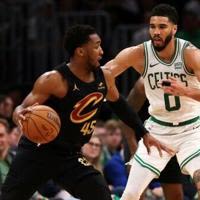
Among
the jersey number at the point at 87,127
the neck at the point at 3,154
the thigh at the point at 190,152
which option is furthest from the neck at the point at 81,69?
the neck at the point at 3,154

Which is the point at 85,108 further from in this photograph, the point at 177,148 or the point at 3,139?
the point at 3,139

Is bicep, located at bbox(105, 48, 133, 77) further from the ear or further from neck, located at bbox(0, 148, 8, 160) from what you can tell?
neck, located at bbox(0, 148, 8, 160)

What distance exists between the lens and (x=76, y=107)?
7004mm

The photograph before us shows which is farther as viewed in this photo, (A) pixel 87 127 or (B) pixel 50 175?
(A) pixel 87 127

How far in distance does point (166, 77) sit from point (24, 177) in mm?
1598

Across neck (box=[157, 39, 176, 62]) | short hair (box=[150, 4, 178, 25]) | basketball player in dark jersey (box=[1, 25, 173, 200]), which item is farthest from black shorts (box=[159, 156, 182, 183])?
short hair (box=[150, 4, 178, 25])

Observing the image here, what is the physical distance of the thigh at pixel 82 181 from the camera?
691 cm

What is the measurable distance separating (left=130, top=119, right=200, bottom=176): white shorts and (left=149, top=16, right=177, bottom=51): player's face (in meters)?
0.77

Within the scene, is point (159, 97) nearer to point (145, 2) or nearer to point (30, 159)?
point (30, 159)

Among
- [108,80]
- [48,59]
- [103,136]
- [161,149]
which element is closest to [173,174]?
[161,149]

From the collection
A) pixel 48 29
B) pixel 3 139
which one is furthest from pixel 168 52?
pixel 48 29

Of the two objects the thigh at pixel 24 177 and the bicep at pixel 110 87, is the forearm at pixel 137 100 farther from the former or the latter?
the thigh at pixel 24 177

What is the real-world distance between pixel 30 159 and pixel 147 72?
142 centimetres

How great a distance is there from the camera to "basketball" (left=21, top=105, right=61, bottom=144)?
680cm
